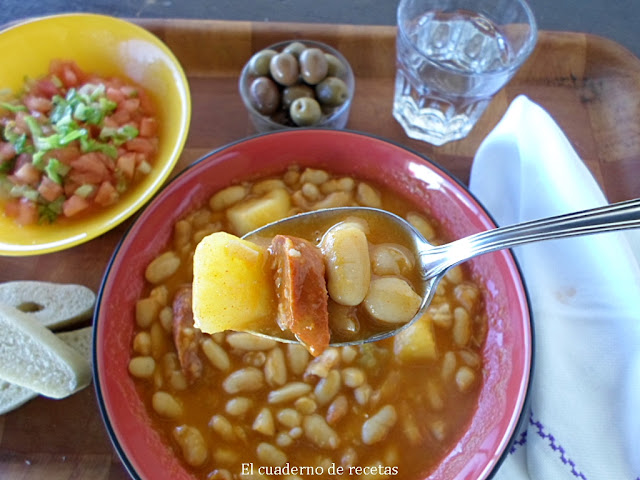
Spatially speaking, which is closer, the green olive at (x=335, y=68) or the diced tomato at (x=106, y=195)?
the diced tomato at (x=106, y=195)

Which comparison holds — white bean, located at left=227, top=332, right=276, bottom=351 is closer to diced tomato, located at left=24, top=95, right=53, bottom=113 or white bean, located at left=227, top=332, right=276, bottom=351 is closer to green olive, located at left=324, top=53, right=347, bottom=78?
green olive, located at left=324, top=53, right=347, bottom=78

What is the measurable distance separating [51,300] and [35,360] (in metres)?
0.28

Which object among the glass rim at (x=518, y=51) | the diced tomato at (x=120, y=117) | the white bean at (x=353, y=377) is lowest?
the white bean at (x=353, y=377)

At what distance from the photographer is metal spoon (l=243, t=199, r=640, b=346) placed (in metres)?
1.17

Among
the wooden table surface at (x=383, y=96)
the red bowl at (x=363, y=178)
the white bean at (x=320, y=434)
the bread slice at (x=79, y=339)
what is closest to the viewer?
the red bowl at (x=363, y=178)

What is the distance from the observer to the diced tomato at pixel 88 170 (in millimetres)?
2293

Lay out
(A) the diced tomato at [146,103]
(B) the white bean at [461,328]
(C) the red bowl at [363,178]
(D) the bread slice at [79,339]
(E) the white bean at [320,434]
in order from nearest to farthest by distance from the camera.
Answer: (C) the red bowl at [363,178]
(E) the white bean at [320,434]
(B) the white bean at [461,328]
(D) the bread slice at [79,339]
(A) the diced tomato at [146,103]

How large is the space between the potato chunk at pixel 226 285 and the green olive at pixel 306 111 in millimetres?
1101

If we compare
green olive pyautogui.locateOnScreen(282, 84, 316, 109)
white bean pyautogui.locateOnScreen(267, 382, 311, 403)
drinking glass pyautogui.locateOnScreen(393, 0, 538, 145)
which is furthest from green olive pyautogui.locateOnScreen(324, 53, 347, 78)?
white bean pyautogui.locateOnScreen(267, 382, 311, 403)

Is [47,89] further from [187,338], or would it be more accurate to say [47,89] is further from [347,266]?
[347,266]

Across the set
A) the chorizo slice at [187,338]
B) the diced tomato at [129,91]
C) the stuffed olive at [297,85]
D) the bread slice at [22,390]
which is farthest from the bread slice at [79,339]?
the stuffed olive at [297,85]

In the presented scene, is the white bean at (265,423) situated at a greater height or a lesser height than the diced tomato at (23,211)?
lesser

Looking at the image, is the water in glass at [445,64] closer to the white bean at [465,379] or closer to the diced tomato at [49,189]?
the white bean at [465,379]

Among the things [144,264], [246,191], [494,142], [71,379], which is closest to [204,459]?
[71,379]
